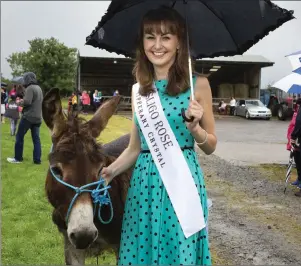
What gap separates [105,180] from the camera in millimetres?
2441

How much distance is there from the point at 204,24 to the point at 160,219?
4.76 feet

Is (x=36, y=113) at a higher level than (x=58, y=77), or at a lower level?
lower

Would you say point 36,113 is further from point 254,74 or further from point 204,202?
point 254,74

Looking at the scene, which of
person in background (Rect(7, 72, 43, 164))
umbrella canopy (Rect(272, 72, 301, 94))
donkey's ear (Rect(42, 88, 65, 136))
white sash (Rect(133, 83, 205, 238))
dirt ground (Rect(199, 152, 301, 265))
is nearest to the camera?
white sash (Rect(133, 83, 205, 238))

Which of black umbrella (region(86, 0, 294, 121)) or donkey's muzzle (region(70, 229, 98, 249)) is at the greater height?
black umbrella (region(86, 0, 294, 121))

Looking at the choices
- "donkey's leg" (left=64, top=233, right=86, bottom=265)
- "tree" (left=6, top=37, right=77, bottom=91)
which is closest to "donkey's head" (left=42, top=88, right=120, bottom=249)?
"donkey's leg" (left=64, top=233, right=86, bottom=265)

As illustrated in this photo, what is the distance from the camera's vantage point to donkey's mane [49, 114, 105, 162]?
242cm

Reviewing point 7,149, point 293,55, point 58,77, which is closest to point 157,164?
point 293,55

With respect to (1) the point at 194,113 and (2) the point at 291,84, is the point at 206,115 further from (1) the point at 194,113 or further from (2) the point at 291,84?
(2) the point at 291,84

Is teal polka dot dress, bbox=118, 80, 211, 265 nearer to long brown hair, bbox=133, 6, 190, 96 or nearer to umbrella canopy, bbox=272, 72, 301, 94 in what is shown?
long brown hair, bbox=133, 6, 190, 96

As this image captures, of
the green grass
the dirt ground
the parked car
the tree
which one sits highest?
the tree

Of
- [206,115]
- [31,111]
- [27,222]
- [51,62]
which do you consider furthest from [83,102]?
[206,115]

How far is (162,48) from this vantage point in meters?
2.45

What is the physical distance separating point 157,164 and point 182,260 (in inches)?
22.8
